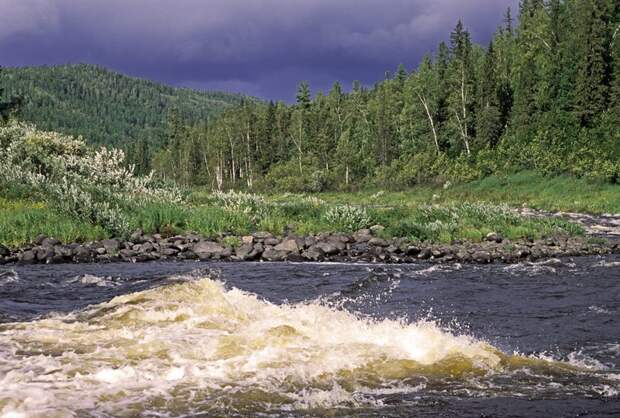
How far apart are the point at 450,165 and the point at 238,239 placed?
4979 cm

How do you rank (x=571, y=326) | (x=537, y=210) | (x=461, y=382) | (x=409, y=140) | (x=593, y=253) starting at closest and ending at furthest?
(x=461, y=382) → (x=571, y=326) → (x=593, y=253) → (x=537, y=210) → (x=409, y=140)

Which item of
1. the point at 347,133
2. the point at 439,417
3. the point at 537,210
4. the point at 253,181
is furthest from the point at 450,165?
the point at 439,417

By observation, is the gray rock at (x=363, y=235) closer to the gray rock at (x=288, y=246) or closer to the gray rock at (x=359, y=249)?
the gray rock at (x=359, y=249)

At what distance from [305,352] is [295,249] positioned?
1259 centimetres

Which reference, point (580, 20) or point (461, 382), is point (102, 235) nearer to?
→ point (461, 382)

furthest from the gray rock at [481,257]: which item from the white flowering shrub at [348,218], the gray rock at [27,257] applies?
the gray rock at [27,257]

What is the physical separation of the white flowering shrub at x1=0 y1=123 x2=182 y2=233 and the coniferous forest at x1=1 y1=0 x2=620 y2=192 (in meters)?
32.9

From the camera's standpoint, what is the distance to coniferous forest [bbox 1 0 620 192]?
5716cm

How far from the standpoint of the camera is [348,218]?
24281mm

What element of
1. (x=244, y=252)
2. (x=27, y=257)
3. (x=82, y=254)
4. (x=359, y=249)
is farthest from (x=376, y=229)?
(x=27, y=257)

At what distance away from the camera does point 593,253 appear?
21031mm

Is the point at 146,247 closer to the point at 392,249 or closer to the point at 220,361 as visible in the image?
the point at 392,249

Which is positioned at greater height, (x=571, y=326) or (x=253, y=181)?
(x=253, y=181)

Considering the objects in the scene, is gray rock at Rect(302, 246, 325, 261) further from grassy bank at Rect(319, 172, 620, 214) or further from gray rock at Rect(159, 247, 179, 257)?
grassy bank at Rect(319, 172, 620, 214)
